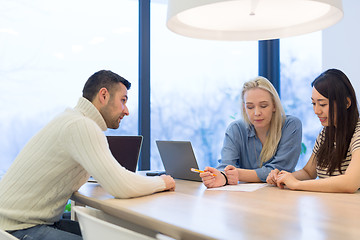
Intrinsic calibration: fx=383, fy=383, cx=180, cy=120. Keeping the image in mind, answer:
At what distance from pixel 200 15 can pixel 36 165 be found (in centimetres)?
106

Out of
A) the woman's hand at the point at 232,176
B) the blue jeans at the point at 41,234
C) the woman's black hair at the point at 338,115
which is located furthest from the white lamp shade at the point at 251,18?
the blue jeans at the point at 41,234

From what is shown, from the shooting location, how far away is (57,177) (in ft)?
6.00

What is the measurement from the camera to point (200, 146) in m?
4.59

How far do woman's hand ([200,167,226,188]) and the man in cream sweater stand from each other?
0.87 ft

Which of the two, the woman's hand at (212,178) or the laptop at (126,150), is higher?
the laptop at (126,150)

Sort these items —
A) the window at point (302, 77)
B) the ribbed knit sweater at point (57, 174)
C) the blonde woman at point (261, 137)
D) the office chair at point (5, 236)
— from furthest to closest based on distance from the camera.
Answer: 1. the window at point (302, 77)
2. the blonde woman at point (261, 137)
3. the ribbed knit sweater at point (57, 174)
4. the office chair at point (5, 236)

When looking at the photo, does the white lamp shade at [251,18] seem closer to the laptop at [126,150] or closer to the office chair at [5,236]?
the laptop at [126,150]

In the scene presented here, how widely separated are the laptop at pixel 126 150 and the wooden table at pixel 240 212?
548 mm

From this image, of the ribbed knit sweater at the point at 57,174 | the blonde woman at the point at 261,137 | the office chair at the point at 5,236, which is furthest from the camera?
the blonde woman at the point at 261,137

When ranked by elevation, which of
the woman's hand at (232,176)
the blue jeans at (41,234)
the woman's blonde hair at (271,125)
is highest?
the woman's blonde hair at (271,125)

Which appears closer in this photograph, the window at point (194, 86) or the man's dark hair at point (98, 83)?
the man's dark hair at point (98, 83)

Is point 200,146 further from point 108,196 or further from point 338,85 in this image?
point 108,196

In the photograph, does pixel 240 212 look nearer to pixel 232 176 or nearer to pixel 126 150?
pixel 232 176

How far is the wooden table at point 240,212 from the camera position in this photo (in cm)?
109
